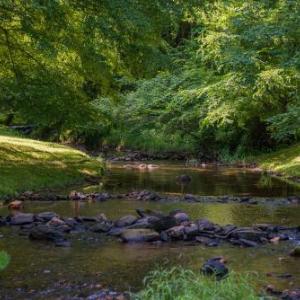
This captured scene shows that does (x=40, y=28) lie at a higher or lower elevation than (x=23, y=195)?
higher

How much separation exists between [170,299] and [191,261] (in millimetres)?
2627

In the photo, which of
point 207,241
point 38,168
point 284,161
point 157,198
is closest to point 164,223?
point 207,241

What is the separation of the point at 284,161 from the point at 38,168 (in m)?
11.2

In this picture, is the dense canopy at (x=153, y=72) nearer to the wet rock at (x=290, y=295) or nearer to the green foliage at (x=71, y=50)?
the green foliage at (x=71, y=50)

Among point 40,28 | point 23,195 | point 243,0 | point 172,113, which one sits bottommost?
point 23,195

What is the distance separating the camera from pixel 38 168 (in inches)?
689

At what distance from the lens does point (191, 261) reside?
8117 mm

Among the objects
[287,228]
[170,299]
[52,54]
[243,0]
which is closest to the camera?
[170,299]

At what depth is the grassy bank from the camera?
15539 millimetres

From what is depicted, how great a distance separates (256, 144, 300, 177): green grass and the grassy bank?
692 centimetres

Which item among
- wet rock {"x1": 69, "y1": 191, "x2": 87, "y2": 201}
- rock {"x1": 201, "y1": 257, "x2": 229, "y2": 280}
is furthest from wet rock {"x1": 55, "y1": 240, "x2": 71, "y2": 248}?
wet rock {"x1": 69, "y1": 191, "x2": 87, "y2": 201}

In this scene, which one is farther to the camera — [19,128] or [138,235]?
[19,128]

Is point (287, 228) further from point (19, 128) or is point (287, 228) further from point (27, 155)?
point (19, 128)

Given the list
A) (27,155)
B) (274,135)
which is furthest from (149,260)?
(274,135)
